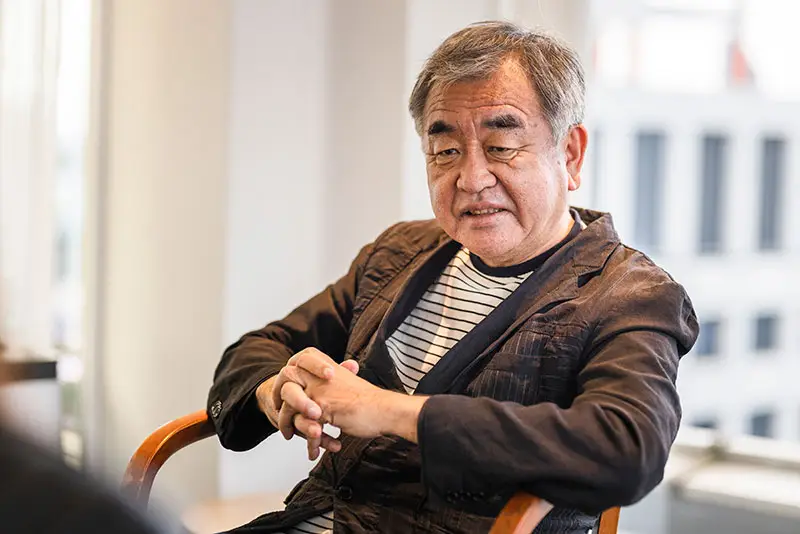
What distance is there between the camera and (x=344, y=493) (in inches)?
74.5

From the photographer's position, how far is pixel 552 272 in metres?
1.83

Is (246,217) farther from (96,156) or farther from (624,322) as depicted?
(624,322)

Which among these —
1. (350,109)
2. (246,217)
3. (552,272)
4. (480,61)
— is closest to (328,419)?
(552,272)

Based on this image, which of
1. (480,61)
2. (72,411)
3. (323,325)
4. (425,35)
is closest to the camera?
(480,61)

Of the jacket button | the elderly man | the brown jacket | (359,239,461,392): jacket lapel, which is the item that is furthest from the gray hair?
the jacket button

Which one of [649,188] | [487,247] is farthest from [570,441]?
[649,188]

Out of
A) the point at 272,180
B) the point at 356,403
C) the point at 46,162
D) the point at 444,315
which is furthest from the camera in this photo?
the point at 46,162

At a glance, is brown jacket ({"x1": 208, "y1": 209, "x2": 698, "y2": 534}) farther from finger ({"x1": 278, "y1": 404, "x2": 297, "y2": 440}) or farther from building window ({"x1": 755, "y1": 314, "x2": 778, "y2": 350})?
building window ({"x1": 755, "y1": 314, "x2": 778, "y2": 350})

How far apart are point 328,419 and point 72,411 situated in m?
2.47

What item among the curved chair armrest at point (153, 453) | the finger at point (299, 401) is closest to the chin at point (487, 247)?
the finger at point (299, 401)

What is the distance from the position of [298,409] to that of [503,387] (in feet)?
1.11

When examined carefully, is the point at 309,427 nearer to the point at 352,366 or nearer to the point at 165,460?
the point at 352,366

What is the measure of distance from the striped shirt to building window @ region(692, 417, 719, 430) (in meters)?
1.64

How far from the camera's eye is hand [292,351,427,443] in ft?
5.19
